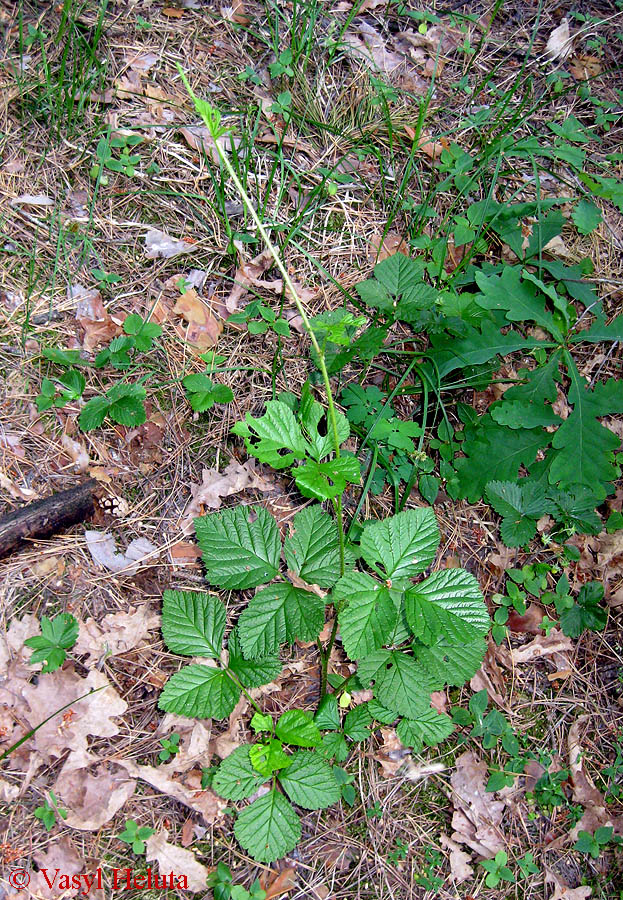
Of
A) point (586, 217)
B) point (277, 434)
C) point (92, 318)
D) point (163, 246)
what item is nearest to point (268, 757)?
point (277, 434)

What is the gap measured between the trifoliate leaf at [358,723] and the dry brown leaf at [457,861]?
430mm

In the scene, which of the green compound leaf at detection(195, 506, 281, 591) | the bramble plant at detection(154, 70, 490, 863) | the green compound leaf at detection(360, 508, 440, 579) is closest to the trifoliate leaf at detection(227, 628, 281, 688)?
the bramble plant at detection(154, 70, 490, 863)

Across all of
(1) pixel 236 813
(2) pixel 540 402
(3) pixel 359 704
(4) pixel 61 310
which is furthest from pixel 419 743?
(4) pixel 61 310

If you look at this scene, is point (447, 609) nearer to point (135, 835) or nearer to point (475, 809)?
point (475, 809)

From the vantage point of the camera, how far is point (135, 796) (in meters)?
1.94

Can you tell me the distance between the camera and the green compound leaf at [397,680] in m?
1.99

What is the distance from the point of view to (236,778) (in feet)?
6.24

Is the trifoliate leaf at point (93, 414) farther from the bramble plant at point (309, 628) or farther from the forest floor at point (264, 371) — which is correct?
the bramble plant at point (309, 628)

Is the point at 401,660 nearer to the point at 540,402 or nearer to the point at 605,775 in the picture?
the point at 605,775

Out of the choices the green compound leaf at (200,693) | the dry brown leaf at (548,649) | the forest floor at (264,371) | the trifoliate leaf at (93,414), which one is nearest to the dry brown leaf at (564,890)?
the forest floor at (264,371)

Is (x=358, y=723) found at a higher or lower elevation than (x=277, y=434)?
lower

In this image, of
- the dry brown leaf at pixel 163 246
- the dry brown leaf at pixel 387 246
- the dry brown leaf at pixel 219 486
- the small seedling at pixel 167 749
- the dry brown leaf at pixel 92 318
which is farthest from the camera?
the dry brown leaf at pixel 387 246

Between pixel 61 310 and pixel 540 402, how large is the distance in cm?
203

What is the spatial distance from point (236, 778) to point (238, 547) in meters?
0.72
